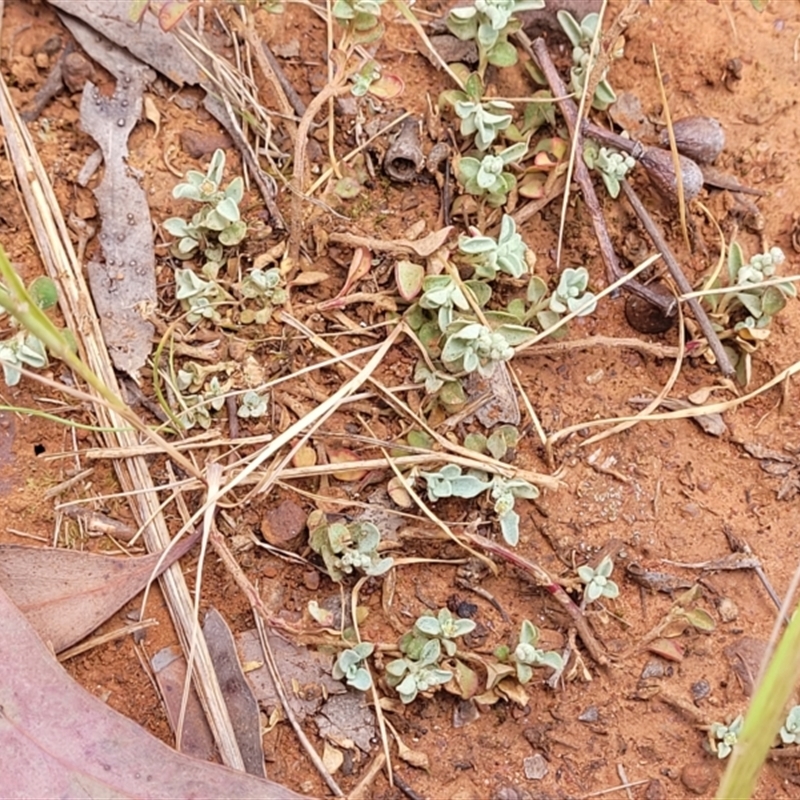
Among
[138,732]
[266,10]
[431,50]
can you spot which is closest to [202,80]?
[266,10]

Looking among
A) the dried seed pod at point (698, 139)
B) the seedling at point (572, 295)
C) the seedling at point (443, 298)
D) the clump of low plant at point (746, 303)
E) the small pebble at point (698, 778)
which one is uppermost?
the dried seed pod at point (698, 139)

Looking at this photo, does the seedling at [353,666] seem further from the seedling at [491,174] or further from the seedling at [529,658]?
the seedling at [491,174]

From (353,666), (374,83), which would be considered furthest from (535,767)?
(374,83)

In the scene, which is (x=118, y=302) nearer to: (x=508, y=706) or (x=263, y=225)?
(x=263, y=225)

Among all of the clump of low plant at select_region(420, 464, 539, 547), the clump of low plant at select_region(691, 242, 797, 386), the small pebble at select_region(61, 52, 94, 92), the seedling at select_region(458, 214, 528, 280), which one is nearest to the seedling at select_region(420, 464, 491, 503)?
the clump of low plant at select_region(420, 464, 539, 547)

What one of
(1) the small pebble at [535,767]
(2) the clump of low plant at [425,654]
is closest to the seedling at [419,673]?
(2) the clump of low plant at [425,654]

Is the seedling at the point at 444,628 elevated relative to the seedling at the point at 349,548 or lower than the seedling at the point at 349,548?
lower
